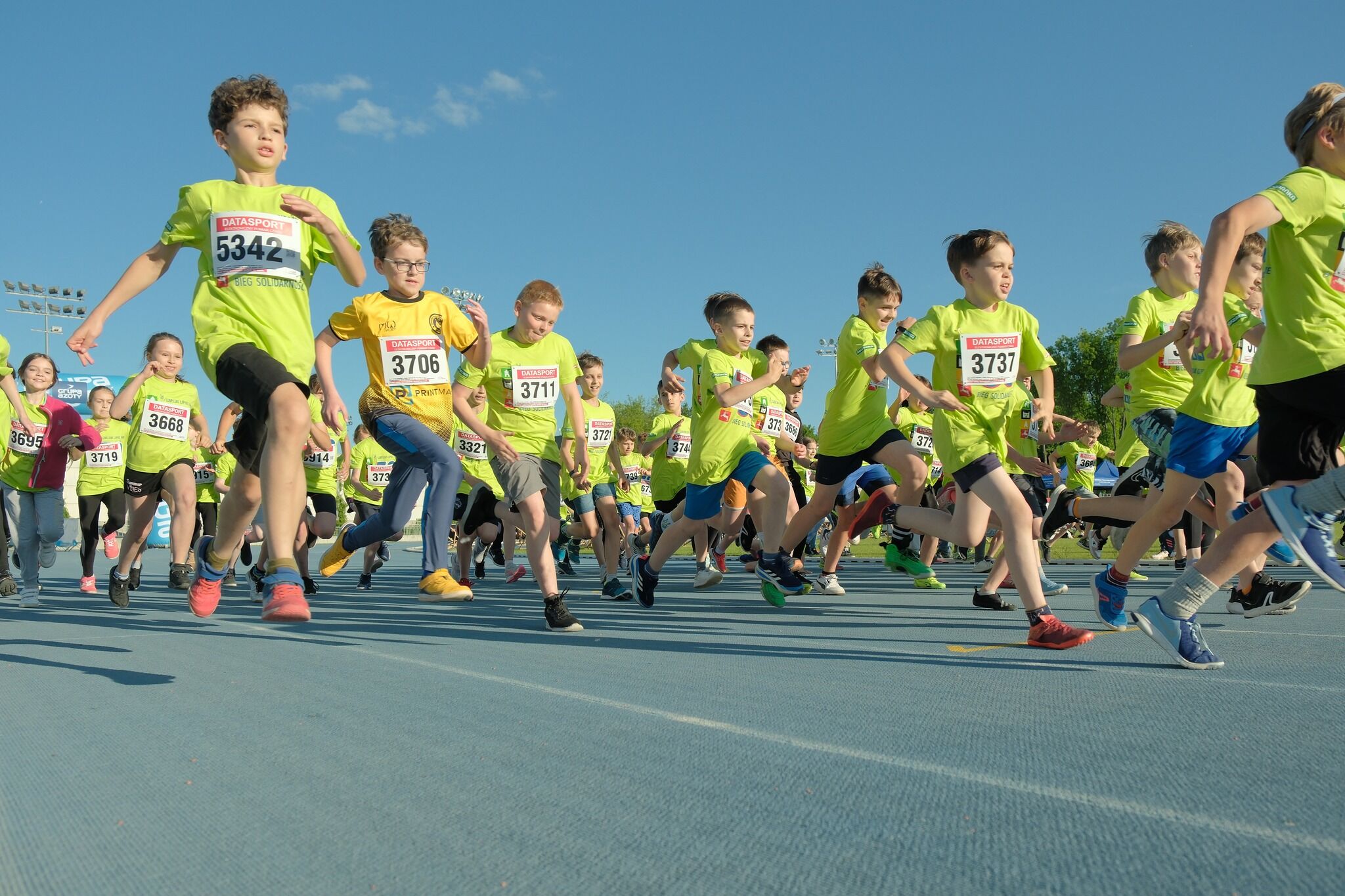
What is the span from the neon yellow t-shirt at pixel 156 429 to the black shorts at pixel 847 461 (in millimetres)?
6138

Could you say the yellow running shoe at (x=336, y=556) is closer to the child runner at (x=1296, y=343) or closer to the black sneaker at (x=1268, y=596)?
the child runner at (x=1296, y=343)

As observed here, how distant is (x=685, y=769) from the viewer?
7.84 feet

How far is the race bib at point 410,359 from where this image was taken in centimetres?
557

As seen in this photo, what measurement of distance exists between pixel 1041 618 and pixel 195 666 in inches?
149

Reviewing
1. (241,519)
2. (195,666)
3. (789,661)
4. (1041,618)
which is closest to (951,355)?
(1041,618)

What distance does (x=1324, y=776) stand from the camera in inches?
83.7

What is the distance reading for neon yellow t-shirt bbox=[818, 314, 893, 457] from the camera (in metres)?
7.05

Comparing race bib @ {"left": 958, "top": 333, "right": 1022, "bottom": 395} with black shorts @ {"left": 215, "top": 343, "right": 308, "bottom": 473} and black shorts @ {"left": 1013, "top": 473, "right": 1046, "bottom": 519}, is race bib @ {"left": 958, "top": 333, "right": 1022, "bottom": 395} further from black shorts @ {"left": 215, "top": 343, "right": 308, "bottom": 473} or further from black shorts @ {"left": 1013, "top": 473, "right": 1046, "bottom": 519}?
black shorts @ {"left": 215, "top": 343, "right": 308, "bottom": 473}

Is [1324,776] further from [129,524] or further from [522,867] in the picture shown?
[129,524]

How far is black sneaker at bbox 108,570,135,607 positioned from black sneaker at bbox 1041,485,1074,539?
783 cm

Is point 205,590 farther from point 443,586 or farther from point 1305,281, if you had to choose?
point 1305,281

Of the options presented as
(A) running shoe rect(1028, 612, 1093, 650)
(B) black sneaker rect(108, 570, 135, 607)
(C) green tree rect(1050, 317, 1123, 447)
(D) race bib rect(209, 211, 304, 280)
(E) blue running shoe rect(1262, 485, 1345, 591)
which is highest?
(C) green tree rect(1050, 317, 1123, 447)

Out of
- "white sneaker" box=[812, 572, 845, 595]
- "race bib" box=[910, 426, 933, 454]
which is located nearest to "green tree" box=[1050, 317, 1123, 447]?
"race bib" box=[910, 426, 933, 454]

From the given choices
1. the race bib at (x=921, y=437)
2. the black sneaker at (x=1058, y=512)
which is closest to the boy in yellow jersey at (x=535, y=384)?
the black sneaker at (x=1058, y=512)
